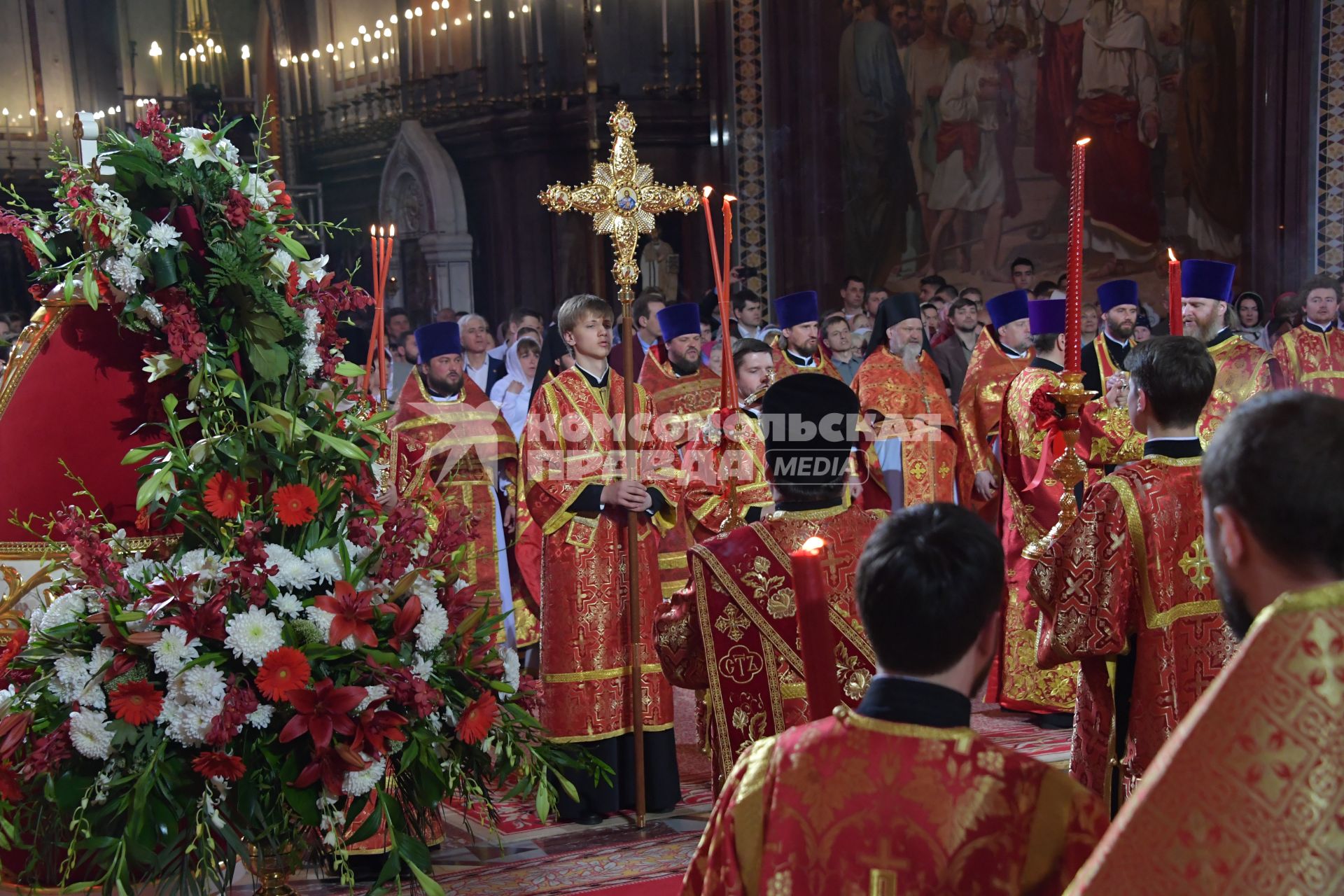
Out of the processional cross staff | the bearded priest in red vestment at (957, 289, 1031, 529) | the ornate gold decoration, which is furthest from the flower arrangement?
the bearded priest in red vestment at (957, 289, 1031, 529)

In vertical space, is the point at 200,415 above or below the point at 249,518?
above

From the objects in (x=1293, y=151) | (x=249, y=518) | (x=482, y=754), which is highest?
(x=1293, y=151)

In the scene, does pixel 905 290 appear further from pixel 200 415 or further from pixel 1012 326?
pixel 200 415

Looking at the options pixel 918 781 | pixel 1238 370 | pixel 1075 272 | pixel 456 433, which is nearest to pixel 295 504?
pixel 918 781

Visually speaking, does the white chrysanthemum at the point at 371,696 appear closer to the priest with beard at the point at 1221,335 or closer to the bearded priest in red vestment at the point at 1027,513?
the bearded priest in red vestment at the point at 1027,513

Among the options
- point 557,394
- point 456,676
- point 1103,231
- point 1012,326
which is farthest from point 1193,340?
point 1103,231

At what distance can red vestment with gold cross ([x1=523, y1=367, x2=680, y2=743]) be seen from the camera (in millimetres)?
4695

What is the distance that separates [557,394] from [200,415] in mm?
2260

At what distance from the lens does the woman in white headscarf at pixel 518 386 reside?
7.87 metres

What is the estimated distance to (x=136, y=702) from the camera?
2289mm

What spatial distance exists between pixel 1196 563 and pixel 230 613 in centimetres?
201

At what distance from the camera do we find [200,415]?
2521 mm

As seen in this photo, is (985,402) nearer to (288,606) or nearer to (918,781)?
(288,606)

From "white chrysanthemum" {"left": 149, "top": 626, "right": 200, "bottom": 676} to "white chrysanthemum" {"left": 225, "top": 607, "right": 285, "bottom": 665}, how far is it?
7 centimetres
